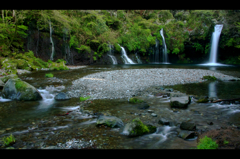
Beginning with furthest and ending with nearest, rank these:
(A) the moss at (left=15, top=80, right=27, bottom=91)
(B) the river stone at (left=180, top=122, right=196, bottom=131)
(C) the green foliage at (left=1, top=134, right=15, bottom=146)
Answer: (A) the moss at (left=15, top=80, right=27, bottom=91) → (B) the river stone at (left=180, top=122, right=196, bottom=131) → (C) the green foliage at (left=1, top=134, right=15, bottom=146)

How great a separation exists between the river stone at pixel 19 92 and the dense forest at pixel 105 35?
10549 mm

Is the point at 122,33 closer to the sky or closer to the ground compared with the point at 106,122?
closer to the sky

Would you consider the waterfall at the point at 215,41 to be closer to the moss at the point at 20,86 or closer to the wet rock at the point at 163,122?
the wet rock at the point at 163,122

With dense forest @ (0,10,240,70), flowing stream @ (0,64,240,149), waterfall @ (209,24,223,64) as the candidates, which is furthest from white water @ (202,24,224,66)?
flowing stream @ (0,64,240,149)

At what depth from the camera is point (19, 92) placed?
715 centimetres

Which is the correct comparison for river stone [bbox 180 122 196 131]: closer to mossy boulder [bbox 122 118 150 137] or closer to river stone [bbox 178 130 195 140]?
river stone [bbox 178 130 195 140]

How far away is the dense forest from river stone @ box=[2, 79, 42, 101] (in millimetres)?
10549

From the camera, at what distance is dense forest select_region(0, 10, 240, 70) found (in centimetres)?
1930

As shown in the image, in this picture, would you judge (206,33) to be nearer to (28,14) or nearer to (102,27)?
(102,27)

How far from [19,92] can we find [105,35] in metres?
21.3
